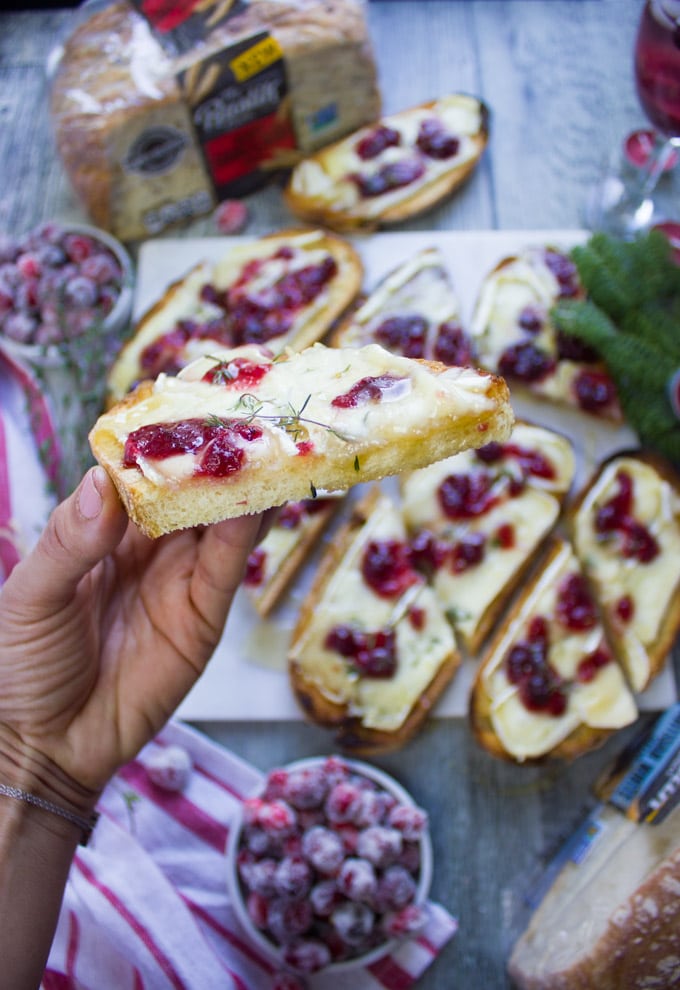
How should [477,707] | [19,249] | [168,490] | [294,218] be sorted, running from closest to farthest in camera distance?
1. [168,490]
2. [477,707]
3. [19,249]
4. [294,218]

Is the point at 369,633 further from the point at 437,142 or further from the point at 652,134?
the point at 652,134

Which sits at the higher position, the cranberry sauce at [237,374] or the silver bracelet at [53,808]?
the cranberry sauce at [237,374]

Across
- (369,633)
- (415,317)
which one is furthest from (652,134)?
(369,633)

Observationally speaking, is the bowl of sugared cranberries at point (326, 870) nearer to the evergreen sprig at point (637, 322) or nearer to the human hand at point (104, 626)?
the human hand at point (104, 626)

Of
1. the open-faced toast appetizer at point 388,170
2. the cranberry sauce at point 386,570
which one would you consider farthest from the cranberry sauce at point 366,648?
the open-faced toast appetizer at point 388,170

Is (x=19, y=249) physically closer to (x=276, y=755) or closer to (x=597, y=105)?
(x=276, y=755)

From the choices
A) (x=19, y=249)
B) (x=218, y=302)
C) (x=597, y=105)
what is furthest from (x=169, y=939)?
(x=597, y=105)

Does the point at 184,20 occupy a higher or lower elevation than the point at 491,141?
higher
